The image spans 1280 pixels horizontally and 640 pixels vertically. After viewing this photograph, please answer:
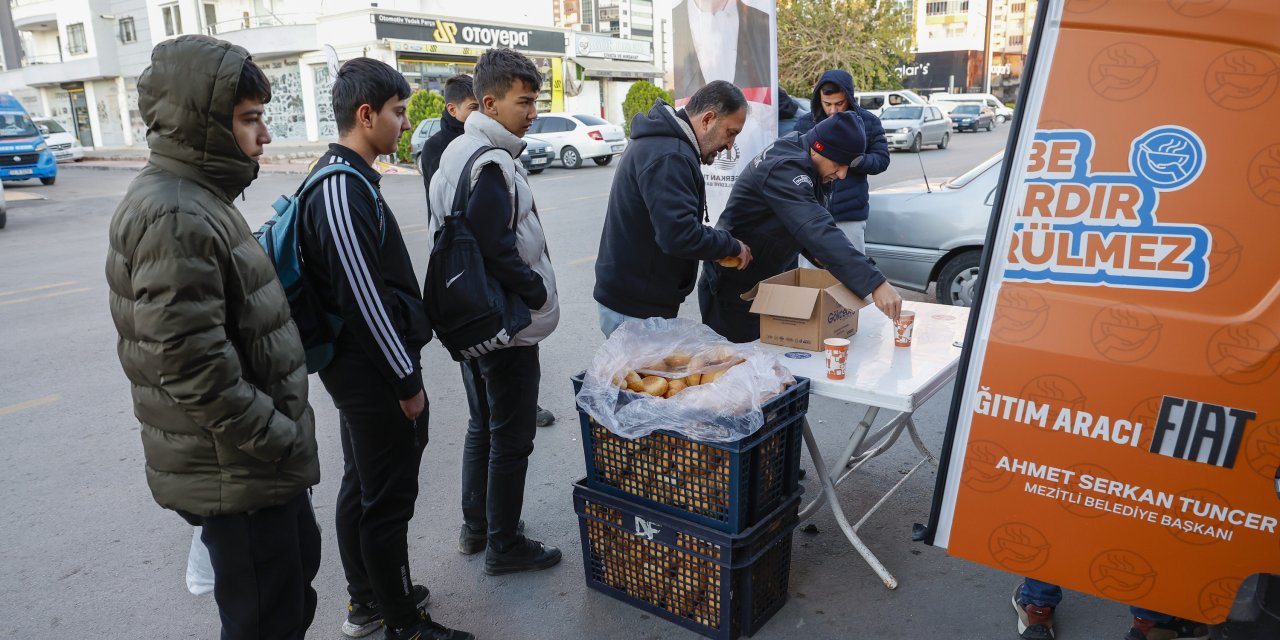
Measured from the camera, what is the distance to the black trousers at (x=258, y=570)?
6.54 feet

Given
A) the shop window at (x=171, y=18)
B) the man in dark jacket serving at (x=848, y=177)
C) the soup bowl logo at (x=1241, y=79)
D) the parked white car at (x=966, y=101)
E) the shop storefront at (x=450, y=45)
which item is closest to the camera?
the soup bowl logo at (x=1241, y=79)

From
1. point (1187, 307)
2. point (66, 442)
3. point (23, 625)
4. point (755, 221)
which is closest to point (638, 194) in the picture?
point (755, 221)

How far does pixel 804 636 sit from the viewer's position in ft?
9.37

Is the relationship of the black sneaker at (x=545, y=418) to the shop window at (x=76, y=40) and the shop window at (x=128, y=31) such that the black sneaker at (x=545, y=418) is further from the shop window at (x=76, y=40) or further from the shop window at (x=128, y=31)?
the shop window at (x=76, y=40)

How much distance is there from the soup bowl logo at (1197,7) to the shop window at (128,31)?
147 ft

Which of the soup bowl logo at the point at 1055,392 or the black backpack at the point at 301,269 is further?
the black backpack at the point at 301,269

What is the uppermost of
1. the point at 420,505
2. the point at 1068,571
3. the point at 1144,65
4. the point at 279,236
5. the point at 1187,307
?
the point at 1144,65

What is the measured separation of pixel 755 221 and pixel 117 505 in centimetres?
335

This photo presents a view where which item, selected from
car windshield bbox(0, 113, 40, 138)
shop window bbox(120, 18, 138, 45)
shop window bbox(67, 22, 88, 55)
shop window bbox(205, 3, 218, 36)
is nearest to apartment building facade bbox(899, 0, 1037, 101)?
shop window bbox(205, 3, 218, 36)

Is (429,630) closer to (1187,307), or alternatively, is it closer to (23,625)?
(23,625)

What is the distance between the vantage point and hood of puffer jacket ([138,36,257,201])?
1816 mm

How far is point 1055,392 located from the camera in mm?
2080

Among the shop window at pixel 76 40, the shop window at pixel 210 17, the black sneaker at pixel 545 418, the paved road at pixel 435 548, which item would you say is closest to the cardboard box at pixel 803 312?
the paved road at pixel 435 548

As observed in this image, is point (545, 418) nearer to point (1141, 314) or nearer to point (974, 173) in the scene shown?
point (1141, 314)
